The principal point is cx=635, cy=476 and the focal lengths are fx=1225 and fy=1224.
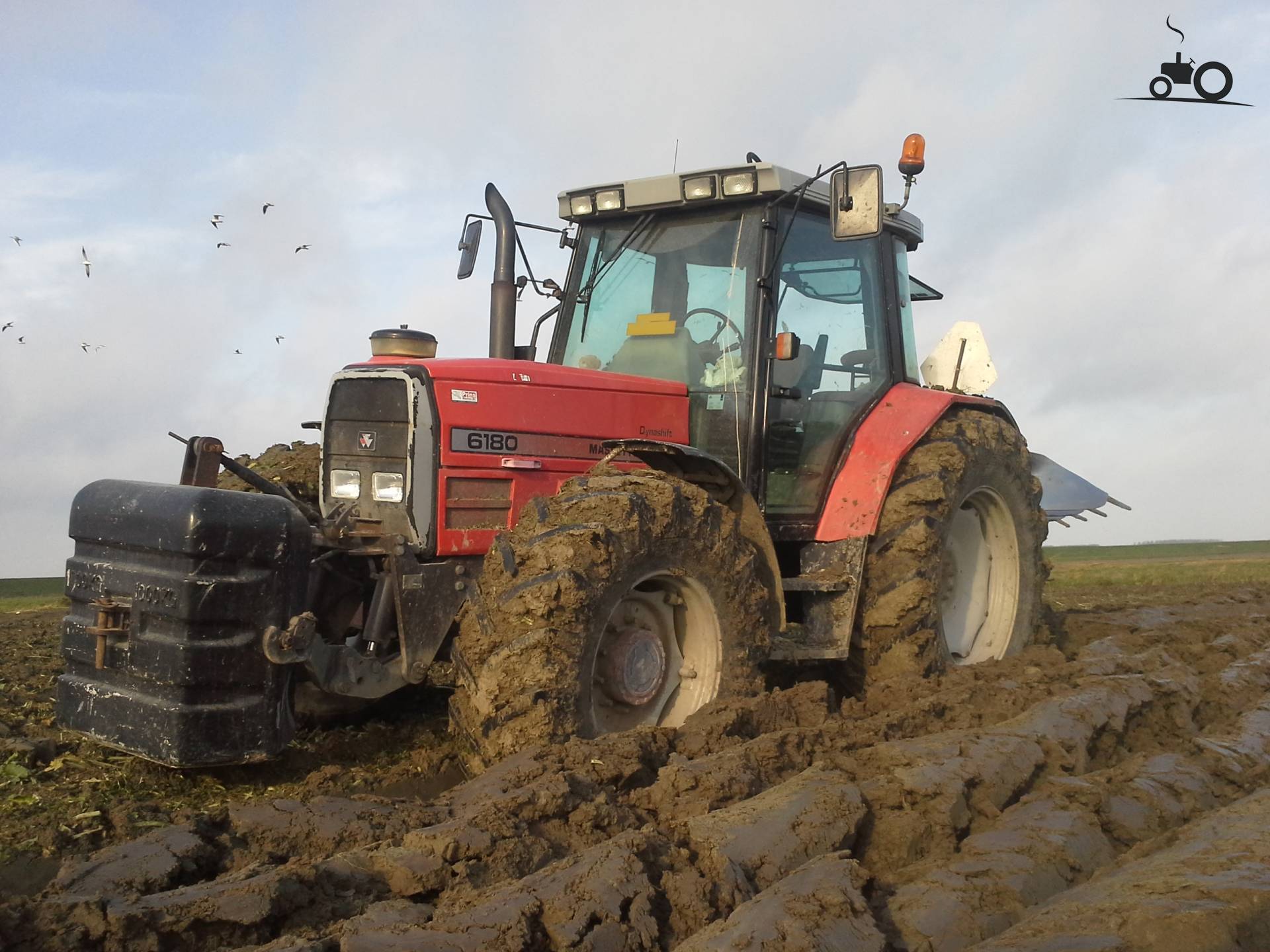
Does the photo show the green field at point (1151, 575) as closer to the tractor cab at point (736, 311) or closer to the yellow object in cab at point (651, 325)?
the tractor cab at point (736, 311)

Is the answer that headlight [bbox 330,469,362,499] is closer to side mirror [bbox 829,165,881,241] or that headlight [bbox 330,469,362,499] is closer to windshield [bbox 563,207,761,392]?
windshield [bbox 563,207,761,392]

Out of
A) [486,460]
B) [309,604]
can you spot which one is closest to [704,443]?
[486,460]

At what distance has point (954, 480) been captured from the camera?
223 inches

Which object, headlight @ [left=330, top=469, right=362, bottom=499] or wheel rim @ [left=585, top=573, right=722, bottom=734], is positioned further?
headlight @ [left=330, top=469, right=362, bottom=499]

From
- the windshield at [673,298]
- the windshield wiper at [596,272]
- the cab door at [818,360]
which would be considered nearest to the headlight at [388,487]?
the windshield at [673,298]

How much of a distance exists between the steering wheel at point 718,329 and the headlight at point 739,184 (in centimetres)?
51

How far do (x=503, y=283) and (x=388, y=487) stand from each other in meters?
1.42

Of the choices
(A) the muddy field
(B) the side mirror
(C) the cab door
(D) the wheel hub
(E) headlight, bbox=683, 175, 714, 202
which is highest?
(E) headlight, bbox=683, 175, 714, 202

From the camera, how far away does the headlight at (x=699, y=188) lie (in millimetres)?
5348

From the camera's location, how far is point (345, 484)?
15.7ft

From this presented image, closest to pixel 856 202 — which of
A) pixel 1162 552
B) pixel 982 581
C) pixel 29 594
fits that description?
pixel 982 581

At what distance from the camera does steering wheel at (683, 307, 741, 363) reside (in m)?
5.35

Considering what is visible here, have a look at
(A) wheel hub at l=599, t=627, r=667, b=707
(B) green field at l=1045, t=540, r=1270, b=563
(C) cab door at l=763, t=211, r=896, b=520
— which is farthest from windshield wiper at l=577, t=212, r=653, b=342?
(B) green field at l=1045, t=540, r=1270, b=563

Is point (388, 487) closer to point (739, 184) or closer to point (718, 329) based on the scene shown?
point (718, 329)
